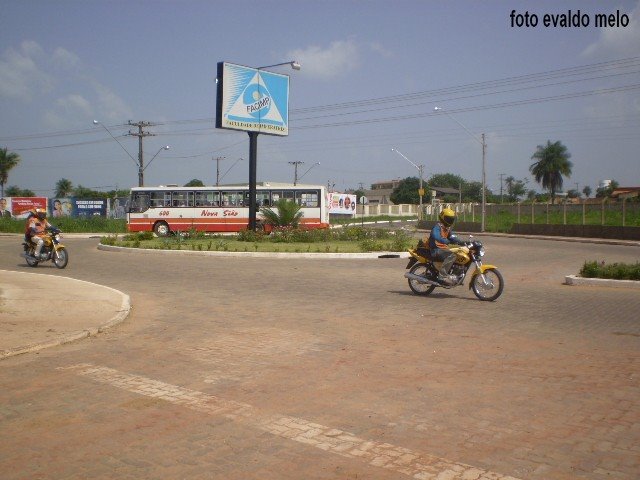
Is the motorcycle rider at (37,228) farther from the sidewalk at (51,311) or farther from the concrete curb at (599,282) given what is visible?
the concrete curb at (599,282)

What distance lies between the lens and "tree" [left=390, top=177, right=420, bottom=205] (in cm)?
11275

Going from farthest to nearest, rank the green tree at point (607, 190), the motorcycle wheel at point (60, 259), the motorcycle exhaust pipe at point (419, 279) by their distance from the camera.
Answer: the green tree at point (607, 190)
the motorcycle wheel at point (60, 259)
the motorcycle exhaust pipe at point (419, 279)

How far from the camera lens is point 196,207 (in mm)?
38156

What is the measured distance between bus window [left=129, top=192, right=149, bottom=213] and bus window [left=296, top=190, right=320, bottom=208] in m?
9.28

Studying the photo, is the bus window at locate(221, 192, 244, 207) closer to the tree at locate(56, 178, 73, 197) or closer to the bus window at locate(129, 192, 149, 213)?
the bus window at locate(129, 192, 149, 213)

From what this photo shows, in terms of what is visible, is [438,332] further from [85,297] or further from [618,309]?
[85,297]

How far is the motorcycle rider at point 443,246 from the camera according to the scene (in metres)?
12.1

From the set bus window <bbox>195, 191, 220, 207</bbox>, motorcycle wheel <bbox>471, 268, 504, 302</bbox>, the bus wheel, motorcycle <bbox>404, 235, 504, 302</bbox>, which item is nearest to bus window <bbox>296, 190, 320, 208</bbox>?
bus window <bbox>195, 191, 220, 207</bbox>

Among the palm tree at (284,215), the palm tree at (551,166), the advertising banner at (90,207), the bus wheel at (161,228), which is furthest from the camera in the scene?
the palm tree at (551,166)

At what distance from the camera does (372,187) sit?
16962cm

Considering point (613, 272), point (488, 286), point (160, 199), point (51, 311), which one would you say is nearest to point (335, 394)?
point (51, 311)

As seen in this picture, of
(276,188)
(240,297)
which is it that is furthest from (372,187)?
(240,297)

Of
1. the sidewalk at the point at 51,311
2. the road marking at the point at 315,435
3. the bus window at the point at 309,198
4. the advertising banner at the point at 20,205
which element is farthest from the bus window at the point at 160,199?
the road marking at the point at 315,435

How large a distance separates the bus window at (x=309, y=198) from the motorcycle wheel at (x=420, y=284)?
25.2 meters
